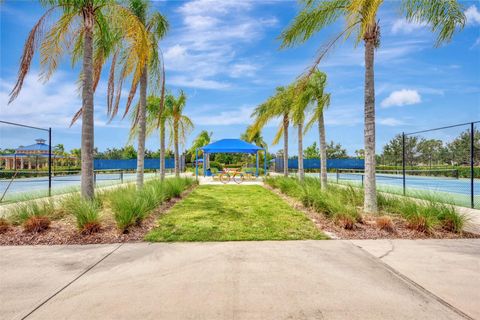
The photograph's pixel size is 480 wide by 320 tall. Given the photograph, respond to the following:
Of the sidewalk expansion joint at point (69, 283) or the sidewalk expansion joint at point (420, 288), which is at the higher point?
the sidewalk expansion joint at point (69, 283)

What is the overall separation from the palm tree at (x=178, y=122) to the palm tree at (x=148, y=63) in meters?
5.51

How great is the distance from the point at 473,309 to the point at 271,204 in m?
6.47

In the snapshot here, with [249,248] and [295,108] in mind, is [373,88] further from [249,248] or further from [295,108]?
[249,248]

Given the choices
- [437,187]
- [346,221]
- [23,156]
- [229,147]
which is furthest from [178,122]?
[437,187]

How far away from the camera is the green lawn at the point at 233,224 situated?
514 cm

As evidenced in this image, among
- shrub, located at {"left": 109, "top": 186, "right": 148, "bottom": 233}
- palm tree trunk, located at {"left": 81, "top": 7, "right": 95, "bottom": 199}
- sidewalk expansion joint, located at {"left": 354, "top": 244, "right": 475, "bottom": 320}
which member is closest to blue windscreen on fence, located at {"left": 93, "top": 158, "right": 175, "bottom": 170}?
palm tree trunk, located at {"left": 81, "top": 7, "right": 95, "bottom": 199}

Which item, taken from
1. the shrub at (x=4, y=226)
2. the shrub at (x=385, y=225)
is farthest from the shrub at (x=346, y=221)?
the shrub at (x=4, y=226)

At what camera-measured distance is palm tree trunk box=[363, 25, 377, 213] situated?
675cm

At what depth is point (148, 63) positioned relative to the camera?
9695 mm

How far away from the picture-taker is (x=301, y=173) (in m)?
13.2

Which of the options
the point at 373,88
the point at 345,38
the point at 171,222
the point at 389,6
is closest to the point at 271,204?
the point at 171,222

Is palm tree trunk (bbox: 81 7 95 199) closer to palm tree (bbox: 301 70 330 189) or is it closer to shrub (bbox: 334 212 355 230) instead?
shrub (bbox: 334 212 355 230)

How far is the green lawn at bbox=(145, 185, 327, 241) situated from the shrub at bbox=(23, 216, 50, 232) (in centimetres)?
216

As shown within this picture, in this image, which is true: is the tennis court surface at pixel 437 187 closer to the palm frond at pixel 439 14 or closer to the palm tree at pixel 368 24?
the palm tree at pixel 368 24
